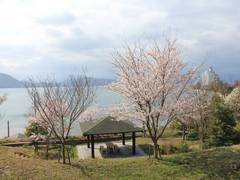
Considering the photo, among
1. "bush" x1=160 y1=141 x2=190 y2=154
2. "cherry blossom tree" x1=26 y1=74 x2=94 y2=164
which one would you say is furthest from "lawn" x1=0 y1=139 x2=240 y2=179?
"bush" x1=160 y1=141 x2=190 y2=154

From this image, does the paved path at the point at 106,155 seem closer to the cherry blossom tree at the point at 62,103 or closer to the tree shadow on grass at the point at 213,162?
the cherry blossom tree at the point at 62,103

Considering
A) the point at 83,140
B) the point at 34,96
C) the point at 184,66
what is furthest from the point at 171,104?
the point at 83,140

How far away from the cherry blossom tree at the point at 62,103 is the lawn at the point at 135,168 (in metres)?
1.77

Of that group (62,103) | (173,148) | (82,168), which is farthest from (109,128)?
(82,168)

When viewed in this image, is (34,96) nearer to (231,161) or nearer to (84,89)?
(84,89)

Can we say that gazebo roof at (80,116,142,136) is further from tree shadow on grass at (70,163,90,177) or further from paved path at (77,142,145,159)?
tree shadow on grass at (70,163,90,177)

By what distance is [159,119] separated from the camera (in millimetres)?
18031

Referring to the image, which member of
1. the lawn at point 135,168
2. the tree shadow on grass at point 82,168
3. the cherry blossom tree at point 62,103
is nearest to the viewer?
the lawn at point 135,168

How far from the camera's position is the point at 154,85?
17.5 m

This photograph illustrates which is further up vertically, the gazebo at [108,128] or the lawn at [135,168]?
the gazebo at [108,128]

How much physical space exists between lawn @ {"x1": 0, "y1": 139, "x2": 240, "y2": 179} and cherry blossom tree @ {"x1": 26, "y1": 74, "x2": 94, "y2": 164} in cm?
177

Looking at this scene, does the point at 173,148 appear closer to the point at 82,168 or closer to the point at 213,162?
the point at 213,162

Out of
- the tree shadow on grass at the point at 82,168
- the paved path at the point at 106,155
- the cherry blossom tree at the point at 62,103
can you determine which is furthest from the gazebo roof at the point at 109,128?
the tree shadow on grass at the point at 82,168

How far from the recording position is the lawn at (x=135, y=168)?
48.7 feet
